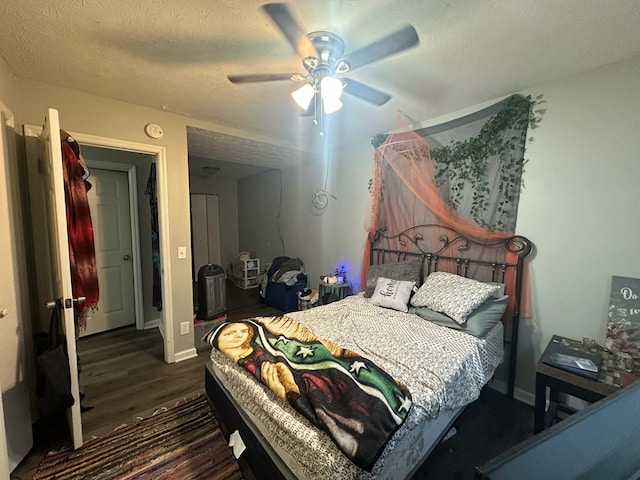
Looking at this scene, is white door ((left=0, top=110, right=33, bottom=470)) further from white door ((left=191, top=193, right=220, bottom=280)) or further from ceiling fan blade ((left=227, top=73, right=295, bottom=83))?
white door ((left=191, top=193, right=220, bottom=280))

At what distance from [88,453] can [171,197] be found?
6.35 ft

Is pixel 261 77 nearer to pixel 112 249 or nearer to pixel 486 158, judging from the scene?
pixel 486 158

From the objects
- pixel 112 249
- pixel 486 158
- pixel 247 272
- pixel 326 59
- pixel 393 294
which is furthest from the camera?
pixel 247 272

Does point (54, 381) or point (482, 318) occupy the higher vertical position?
point (482, 318)

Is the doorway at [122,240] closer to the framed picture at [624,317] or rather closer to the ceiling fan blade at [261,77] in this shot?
the ceiling fan blade at [261,77]

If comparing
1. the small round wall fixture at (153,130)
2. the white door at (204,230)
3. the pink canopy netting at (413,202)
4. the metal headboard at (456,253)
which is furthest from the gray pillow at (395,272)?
the white door at (204,230)

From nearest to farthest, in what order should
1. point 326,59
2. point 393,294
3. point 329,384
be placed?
1. point 329,384
2. point 326,59
3. point 393,294

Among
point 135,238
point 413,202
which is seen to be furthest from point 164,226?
point 413,202

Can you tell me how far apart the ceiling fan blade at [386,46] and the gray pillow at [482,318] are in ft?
5.67

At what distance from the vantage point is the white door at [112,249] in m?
3.06

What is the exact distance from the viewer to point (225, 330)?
1752 millimetres

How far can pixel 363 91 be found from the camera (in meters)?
1.66

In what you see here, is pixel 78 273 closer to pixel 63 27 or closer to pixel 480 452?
pixel 63 27

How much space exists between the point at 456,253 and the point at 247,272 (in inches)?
155
